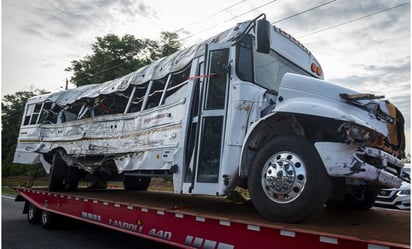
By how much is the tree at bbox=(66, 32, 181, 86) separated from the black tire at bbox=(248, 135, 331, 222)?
21.8 metres

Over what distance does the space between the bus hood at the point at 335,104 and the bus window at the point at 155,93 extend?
2.65 metres

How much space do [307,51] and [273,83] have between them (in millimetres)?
1290

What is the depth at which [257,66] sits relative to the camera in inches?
193

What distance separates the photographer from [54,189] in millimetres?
8258

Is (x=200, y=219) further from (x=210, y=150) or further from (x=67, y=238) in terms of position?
(x=67, y=238)

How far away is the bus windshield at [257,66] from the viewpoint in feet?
15.5

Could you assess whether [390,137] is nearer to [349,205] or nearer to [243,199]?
[349,205]

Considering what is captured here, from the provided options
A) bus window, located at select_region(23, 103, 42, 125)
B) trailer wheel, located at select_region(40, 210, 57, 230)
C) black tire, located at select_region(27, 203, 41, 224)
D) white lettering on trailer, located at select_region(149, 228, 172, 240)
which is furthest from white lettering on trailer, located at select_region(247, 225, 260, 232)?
bus window, located at select_region(23, 103, 42, 125)

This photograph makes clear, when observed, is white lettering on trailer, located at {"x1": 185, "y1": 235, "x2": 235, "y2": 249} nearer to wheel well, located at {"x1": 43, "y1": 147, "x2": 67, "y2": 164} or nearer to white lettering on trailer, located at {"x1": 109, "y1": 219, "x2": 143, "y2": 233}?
white lettering on trailer, located at {"x1": 109, "y1": 219, "x2": 143, "y2": 233}

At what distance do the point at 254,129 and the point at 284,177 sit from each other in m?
0.69

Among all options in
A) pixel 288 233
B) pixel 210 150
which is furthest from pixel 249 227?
pixel 210 150

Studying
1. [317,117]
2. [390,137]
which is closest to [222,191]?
[317,117]

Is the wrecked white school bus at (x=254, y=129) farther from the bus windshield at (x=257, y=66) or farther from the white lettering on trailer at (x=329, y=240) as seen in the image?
the white lettering on trailer at (x=329, y=240)

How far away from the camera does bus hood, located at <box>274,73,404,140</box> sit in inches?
143
